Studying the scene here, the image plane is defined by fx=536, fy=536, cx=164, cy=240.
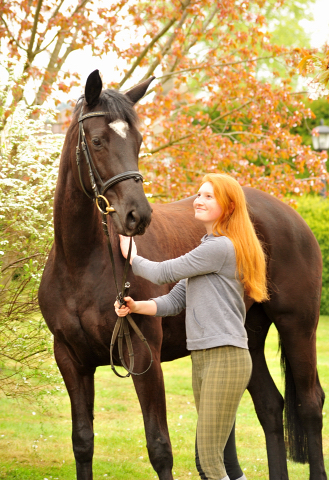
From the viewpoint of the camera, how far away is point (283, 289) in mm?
4070

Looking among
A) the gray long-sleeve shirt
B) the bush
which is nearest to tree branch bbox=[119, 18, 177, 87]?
the gray long-sleeve shirt

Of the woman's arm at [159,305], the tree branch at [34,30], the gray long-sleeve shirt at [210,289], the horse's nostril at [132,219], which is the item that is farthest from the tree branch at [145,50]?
the horse's nostril at [132,219]

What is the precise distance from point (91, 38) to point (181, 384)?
508 centimetres

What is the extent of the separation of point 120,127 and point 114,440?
3.83 meters

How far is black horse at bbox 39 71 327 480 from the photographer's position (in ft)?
9.12

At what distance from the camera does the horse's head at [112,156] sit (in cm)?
256

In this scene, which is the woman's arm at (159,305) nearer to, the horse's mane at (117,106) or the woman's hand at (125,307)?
the woman's hand at (125,307)

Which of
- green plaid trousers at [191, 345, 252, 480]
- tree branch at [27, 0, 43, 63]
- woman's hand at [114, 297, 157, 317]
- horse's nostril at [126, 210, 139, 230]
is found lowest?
green plaid trousers at [191, 345, 252, 480]

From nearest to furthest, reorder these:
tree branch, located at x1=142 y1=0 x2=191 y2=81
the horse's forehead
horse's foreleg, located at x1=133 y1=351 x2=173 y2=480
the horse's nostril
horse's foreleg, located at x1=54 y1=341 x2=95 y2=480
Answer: the horse's nostril
the horse's forehead
horse's foreleg, located at x1=133 y1=351 x2=173 y2=480
horse's foreleg, located at x1=54 y1=341 x2=95 y2=480
tree branch, located at x1=142 y1=0 x2=191 y2=81

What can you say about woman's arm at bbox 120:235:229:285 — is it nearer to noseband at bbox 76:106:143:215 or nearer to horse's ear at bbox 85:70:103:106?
noseband at bbox 76:106:143:215

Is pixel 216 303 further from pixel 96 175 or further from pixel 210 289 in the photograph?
pixel 96 175

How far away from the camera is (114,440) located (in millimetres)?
5516

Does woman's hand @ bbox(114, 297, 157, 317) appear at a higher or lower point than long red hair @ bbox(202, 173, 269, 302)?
lower

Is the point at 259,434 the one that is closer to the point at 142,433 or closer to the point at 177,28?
the point at 142,433
